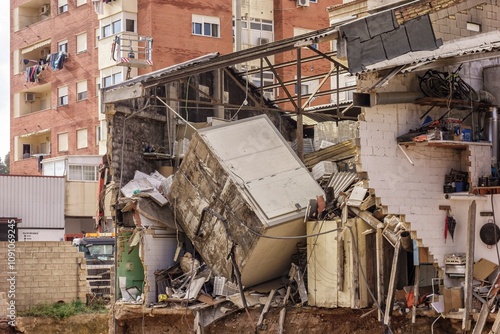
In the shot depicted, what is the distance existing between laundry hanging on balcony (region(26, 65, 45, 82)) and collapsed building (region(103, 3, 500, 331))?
2749 centimetres

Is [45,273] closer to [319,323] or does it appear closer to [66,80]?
[319,323]

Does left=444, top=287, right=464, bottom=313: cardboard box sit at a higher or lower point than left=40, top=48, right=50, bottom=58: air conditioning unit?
lower

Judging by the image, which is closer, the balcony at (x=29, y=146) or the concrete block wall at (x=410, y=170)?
the concrete block wall at (x=410, y=170)

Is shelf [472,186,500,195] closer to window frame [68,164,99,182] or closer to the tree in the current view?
window frame [68,164,99,182]

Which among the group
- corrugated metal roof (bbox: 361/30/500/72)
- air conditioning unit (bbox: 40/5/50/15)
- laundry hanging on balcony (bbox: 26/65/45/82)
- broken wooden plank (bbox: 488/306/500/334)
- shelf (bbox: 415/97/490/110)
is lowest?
broken wooden plank (bbox: 488/306/500/334)

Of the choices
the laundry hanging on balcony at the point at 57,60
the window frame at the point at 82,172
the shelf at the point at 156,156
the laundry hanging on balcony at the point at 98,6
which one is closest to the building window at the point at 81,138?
the window frame at the point at 82,172

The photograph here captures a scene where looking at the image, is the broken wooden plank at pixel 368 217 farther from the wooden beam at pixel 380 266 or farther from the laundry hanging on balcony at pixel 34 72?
the laundry hanging on balcony at pixel 34 72

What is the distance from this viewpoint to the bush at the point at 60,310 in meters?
27.7

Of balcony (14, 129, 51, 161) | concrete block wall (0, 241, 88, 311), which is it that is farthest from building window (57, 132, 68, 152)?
concrete block wall (0, 241, 88, 311)

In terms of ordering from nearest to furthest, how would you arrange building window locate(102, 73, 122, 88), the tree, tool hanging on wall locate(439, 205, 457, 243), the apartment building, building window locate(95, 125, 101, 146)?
1. tool hanging on wall locate(439, 205, 457, 243)
2. the apartment building
3. building window locate(102, 73, 122, 88)
4. building window locate(95, 125, 101, 146)
5. the tree

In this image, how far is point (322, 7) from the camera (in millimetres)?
49406

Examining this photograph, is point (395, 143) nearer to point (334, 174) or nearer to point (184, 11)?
point (334, 174)

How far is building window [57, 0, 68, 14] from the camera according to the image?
49091 mm

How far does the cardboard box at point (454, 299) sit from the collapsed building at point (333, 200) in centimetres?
2
